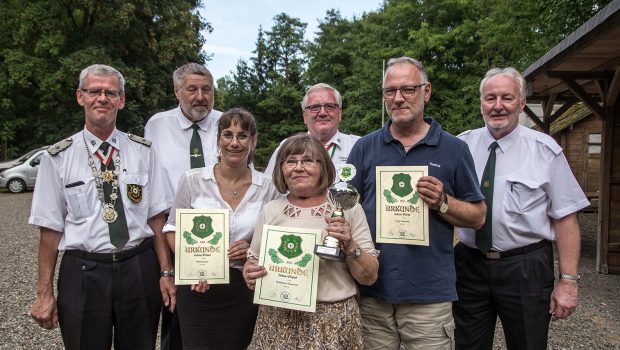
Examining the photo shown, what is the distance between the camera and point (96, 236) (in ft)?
9.70

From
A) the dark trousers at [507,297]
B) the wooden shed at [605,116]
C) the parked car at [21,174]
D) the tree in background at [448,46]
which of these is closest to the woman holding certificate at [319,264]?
the dark trousers at [507,297]

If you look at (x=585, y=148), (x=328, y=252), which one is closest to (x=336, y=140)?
(x=328, y=252)

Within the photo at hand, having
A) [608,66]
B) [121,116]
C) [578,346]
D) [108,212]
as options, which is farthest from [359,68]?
[108,212]

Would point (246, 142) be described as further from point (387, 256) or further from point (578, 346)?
point (578, 346)

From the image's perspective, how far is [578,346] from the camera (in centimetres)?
534

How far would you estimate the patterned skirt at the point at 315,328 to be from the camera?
8.25 ft

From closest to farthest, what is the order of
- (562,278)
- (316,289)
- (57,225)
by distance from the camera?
(316,289) < (57,225) < (562,278)

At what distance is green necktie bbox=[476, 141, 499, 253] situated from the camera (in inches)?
123

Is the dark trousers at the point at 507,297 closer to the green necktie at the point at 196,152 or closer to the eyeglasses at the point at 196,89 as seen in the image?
the green necktie at the point at 196,152

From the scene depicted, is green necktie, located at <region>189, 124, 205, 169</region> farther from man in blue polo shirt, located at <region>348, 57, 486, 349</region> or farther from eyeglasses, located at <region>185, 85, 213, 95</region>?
man in blue polo shirt, located at <region>348, 57, 486, 349</region>

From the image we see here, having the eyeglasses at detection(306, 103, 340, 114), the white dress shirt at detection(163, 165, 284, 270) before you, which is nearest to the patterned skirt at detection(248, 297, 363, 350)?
the white dress shirt at detection(163, 165, 284, 270)

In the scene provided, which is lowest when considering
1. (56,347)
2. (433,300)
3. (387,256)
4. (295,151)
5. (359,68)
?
(56,347)

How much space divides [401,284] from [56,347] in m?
4.41

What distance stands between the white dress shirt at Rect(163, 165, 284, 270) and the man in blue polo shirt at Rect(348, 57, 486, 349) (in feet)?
2.11
